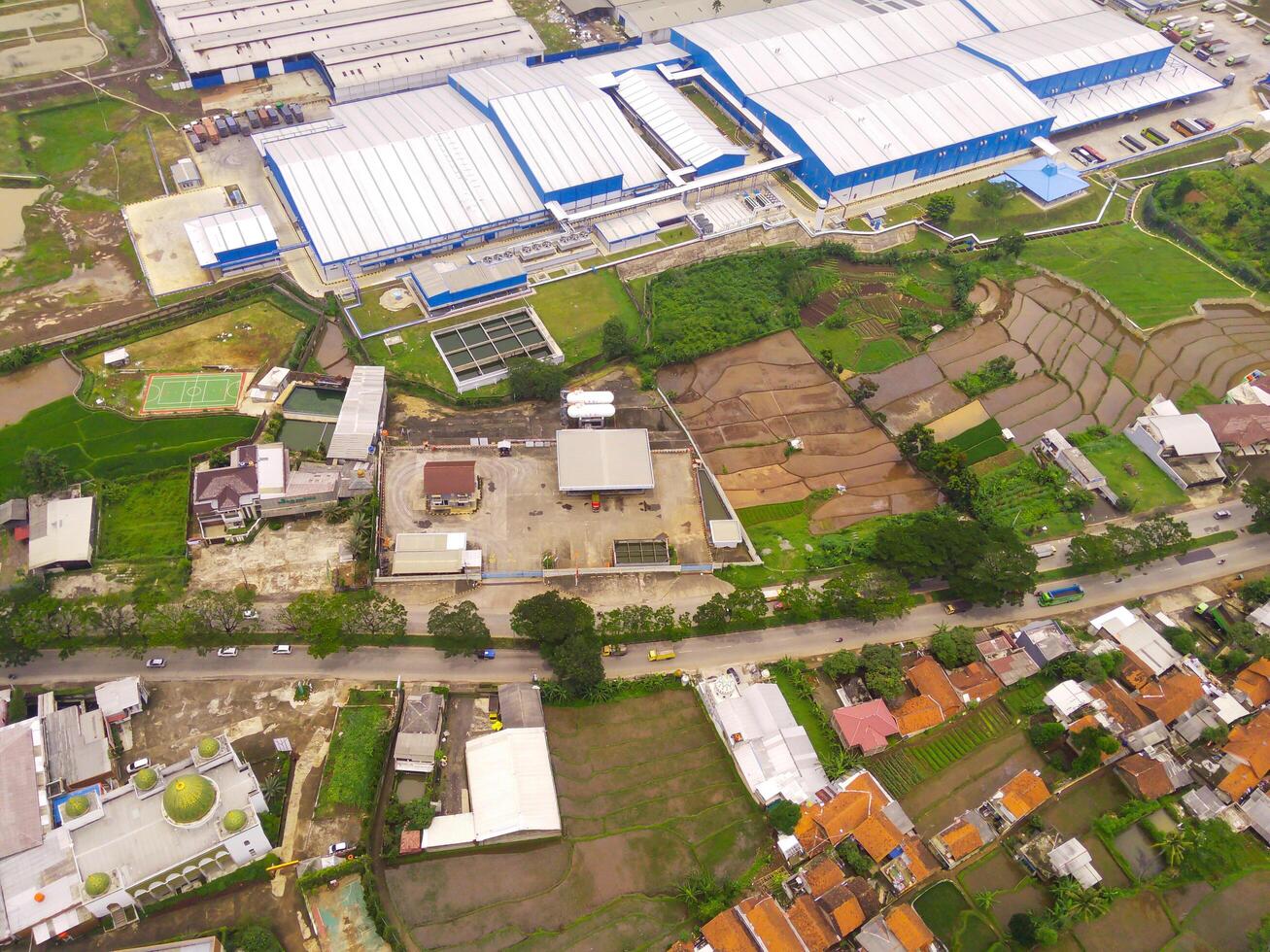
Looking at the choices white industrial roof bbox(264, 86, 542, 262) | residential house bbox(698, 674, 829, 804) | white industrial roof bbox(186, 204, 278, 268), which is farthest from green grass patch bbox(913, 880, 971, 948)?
white industrial roof bbox(186, 204, 278, 268)

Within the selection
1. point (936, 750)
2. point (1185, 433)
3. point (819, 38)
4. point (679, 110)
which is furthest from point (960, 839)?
point (819, 38)

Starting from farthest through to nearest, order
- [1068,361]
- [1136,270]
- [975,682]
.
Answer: [1136,270], [1068,361], [975,682]

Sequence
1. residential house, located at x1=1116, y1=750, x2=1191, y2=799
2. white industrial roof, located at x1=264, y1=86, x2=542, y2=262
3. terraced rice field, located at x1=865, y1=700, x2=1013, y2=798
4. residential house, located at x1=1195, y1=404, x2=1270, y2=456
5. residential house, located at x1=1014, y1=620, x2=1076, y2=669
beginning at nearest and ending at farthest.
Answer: residential house, located at x1=1116, y1=750, x2=1191, y2=799, terraced rice field, located at x1=865, y1=700, x2=1013, y2=798, residential house, located at x1=1014, y1=620, x2=1076, y2=669, residential house, located at x1=1195, y1=404, x2=1270, y2=456, white industrial roof, located at x1=264, y1=86, x2=542, y2=262

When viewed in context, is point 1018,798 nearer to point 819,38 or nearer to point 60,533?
point 60,533

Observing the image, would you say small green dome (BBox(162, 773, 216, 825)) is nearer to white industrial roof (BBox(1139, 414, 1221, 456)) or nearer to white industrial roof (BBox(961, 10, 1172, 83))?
white industrial roof (BBox(1139, 414, 1221, 456))

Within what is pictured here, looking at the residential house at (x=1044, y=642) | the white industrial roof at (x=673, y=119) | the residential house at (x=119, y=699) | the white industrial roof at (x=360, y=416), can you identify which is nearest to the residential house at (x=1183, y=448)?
the residential house at (x=1044, y=642)

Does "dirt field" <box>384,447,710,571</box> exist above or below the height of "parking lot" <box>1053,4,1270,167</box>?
below
